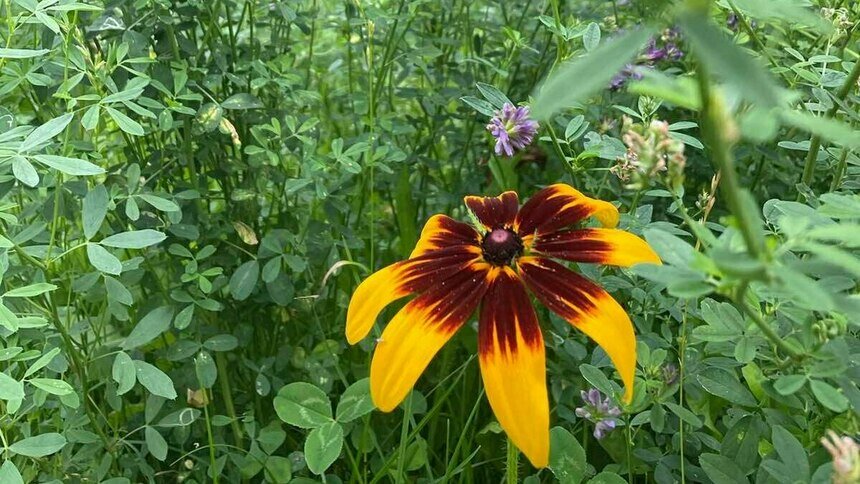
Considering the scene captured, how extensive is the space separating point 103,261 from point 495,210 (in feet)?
1.65

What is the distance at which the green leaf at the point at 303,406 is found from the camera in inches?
46.0

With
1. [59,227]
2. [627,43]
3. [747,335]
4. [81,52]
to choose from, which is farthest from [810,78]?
[59,227]

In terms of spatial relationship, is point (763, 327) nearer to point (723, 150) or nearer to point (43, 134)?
point (723, 150)

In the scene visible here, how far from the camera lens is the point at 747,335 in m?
0.91

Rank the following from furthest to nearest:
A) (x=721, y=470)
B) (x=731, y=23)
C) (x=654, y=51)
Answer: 1. (x=731, y=23)
2. (x=654, y=51)
3. (x=721, y=470)

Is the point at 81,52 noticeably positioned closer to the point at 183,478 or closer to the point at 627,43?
the point at 183,478

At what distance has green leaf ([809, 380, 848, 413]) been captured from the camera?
744 mm

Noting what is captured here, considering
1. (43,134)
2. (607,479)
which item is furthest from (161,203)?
(607,479)

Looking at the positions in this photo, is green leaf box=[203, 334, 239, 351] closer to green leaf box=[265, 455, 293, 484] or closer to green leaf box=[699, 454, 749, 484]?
green leaf box=[265, 455, 293, 484]

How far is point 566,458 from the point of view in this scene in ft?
3.62

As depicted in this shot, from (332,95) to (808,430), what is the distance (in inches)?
54.5

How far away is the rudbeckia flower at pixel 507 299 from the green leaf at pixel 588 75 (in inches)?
16.7

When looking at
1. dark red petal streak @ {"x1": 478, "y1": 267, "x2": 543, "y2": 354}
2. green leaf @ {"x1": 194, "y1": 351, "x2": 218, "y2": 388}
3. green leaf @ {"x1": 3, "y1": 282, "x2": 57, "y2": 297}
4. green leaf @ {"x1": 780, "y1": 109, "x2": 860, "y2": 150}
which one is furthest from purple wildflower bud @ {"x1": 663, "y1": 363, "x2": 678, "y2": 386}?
green leaf @ {"x1": 3, "y1": 282, "x2": 57, "y2": 297}

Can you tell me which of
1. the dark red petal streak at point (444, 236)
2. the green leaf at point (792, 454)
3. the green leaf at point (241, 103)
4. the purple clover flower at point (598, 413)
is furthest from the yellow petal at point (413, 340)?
the green leaf at point (241, 103)
